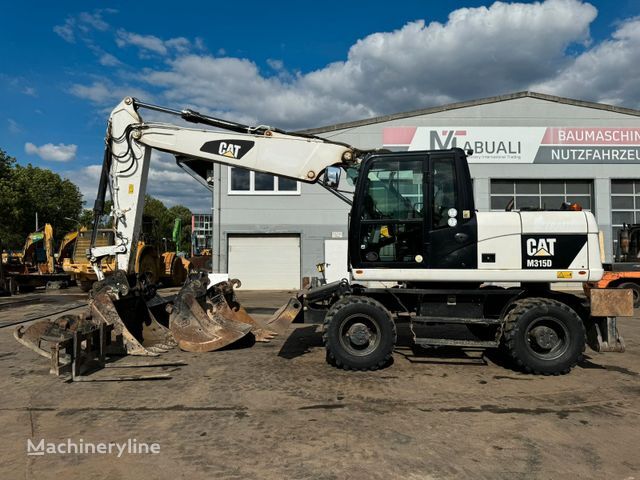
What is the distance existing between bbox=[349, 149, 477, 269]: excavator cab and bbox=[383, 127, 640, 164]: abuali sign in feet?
44.6

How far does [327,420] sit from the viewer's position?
14.7ft

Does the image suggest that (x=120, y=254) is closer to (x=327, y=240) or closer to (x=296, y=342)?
(x=296, y=342)

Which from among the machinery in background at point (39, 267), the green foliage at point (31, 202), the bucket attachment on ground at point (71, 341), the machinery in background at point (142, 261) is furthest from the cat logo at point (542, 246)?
the green foliage at point (31, 202)

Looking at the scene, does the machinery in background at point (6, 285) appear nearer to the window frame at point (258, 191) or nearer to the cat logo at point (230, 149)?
the window frame at point (258, 191)

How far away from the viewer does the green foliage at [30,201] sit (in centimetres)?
3675

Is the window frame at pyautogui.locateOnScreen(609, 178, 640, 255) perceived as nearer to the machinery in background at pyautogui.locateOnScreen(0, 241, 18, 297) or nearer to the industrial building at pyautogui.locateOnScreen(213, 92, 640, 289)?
the industrial building at pyautogui.locateOnScreen(213, 92, 640, 289)

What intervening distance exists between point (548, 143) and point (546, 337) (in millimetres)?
15788

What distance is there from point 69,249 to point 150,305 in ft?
57.6

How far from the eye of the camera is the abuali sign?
63.4 feet

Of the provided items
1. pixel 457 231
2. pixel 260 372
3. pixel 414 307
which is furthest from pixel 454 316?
pixel 260 372

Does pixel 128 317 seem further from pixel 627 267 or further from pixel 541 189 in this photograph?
pixel 541 189

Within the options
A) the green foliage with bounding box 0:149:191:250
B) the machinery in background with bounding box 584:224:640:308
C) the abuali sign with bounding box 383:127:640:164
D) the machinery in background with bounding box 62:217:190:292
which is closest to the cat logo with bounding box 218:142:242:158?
the machinery in background with bounding box 62:217:190:292

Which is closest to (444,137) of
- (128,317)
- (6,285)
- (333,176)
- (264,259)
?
(264,259)

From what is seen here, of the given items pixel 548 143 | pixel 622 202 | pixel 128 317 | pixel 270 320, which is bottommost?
pixel 270 320
